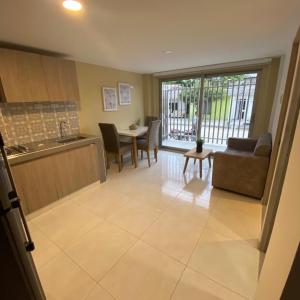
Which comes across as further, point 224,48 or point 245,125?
point 245,125

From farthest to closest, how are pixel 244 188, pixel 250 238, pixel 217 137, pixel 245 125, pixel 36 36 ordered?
pixel 217 137, pixel 245 125, pixel 244 188, pixel 36 36, pixel 250 238

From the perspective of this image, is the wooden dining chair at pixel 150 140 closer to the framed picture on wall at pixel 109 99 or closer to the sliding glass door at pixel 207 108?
the framed picture on wall at pixel 109 99

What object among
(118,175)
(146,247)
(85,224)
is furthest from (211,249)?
(118,175)

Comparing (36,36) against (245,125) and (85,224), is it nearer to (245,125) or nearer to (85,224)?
(85,224)

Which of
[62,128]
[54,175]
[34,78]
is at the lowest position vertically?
[54,175]

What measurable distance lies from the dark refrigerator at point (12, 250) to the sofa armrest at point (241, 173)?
244 cm

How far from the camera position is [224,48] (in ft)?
8.13

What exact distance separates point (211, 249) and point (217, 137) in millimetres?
3580

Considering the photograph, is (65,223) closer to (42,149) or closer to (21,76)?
(42,149)

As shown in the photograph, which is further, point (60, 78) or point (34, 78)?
point (60, 78)

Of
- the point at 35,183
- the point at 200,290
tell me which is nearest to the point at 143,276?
the point at 200,290

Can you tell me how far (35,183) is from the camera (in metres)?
2.07

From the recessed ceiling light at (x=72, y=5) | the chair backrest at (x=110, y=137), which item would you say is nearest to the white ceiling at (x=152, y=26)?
the recessed ceiling light at (x=72, y=5)

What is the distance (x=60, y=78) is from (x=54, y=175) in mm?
1437
